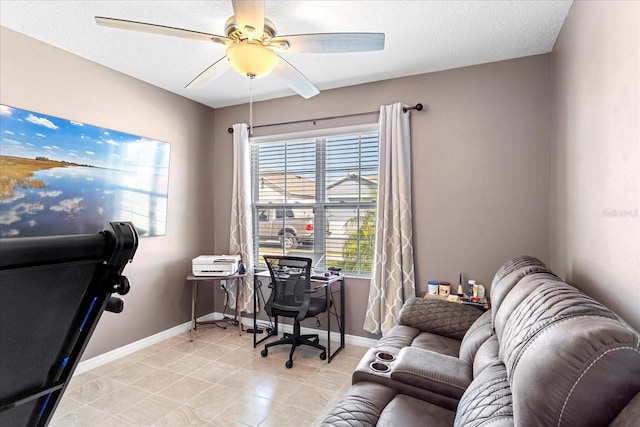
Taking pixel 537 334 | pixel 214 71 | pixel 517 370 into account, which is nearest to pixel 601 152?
pixel 537 334

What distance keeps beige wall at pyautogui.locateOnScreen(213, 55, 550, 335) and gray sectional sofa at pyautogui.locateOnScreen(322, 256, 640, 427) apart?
29.0 inches

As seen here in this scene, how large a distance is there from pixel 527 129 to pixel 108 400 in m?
3.88

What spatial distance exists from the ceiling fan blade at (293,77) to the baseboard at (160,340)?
2439 mm

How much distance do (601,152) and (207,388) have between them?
2.96 metres

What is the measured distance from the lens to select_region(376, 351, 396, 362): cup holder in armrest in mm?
1990

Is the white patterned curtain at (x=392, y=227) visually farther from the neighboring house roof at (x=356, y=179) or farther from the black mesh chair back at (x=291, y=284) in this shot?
the black mesh chair back at (x=291, y=284)

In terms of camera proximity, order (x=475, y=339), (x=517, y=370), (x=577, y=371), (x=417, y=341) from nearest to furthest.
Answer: (x=577, y=371) → (x=517, y=370) → (x=475, y=339) → (x=417, y=341)

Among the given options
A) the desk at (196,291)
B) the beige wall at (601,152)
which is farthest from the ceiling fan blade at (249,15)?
the desk at (196,291)

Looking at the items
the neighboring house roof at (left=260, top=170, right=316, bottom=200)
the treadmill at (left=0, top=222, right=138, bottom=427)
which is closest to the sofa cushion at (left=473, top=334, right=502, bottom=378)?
the treadmill at (left=0, top=222, right=138, bottom=427)

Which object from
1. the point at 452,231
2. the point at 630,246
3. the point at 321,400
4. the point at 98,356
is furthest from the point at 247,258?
the point at 630,246

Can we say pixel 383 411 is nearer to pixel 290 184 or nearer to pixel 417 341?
pixel 417 341

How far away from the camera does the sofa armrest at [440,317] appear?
2.50 m

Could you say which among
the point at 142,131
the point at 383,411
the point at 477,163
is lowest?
the point at 383,411

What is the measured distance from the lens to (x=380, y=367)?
1.88 metres
